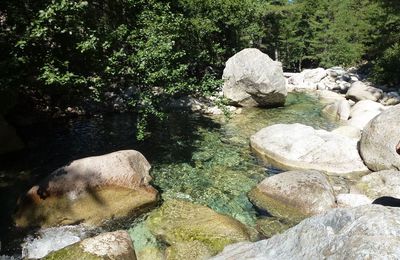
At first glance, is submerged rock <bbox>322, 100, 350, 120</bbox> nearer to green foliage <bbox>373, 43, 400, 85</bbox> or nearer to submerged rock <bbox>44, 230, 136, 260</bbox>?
green foliage <bbox>373, 43, 400, 85</bbox>

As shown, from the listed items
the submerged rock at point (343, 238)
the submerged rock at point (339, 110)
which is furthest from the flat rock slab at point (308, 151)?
the submerged rock at point (343, 238)

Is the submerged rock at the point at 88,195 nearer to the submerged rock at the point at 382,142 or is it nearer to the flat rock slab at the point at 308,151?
the flat rock slab at the point at 308,151

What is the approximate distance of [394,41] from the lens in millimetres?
38594

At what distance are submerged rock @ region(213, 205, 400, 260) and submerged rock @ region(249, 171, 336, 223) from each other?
5.43 metres

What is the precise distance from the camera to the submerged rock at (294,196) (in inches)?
497

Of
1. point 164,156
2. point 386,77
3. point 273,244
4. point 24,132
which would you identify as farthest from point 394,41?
point 273,244

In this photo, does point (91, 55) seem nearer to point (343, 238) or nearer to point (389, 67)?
point (343, 238)

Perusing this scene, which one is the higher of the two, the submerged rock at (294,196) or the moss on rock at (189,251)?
the moss on rock at (189,251)

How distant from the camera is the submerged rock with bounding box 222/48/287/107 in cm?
2777

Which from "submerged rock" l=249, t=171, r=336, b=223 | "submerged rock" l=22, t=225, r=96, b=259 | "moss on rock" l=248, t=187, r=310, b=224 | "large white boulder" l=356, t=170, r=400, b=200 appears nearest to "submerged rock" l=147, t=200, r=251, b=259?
"moss on rock" l=248, t=187, r=310, b=224

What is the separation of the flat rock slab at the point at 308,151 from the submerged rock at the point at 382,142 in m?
0.51

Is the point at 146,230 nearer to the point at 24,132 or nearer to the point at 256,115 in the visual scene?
the point at 24,132

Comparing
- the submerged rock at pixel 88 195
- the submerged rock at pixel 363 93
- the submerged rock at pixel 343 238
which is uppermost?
the submerged rock at pixel 343 238

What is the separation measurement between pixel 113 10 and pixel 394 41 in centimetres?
3190
